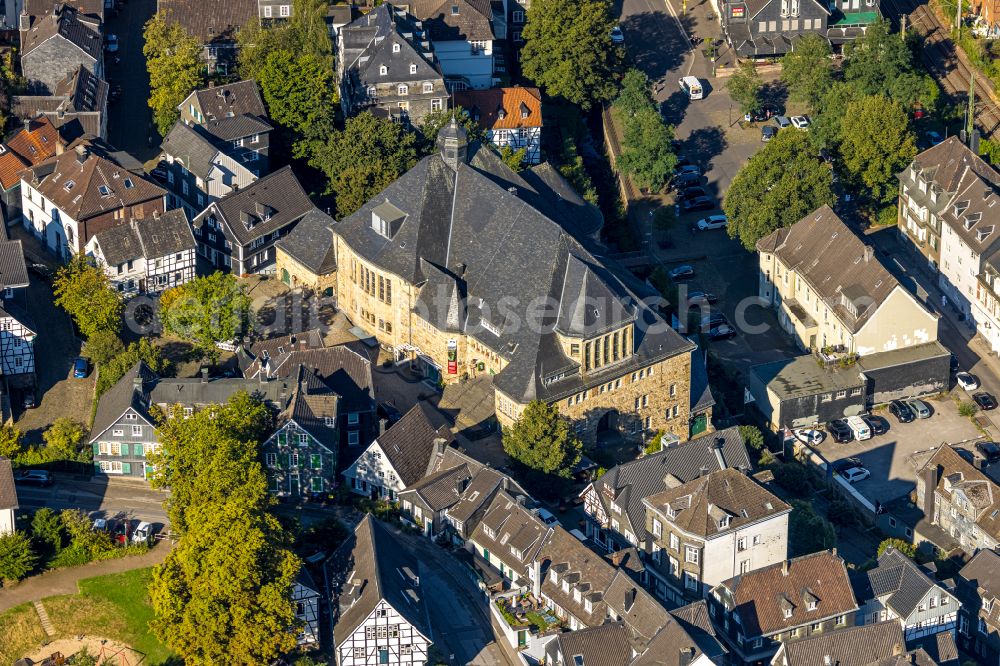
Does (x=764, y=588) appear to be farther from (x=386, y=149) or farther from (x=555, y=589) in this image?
(x=386, y=149)

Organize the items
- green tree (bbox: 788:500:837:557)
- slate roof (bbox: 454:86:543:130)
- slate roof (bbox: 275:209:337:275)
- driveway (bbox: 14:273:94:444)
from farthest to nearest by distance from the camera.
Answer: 1. slate roof (bbox: 454:86:543:130)
2. slate roof (bbox: 275:209:337:275)
3. driveway (bbox: 14:273:94:444)
4. green tree (bbox: 788:500:837:557)

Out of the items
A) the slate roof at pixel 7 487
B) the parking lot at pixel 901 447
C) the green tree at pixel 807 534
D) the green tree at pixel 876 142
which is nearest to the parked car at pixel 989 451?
the parking lot at pixel 901 447

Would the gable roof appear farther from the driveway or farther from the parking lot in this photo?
the driveway

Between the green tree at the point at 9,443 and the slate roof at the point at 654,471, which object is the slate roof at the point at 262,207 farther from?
the slate roof at the point at 654,471

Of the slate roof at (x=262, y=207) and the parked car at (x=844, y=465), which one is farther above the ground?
the slate roof at (x=262, y=207)

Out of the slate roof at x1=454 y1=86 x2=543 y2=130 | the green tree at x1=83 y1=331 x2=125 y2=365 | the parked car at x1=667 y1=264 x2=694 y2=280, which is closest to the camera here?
the green tree at x1=83 y1=331 x2=125 y2=365

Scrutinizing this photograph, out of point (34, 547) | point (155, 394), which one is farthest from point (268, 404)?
point (34, 547)

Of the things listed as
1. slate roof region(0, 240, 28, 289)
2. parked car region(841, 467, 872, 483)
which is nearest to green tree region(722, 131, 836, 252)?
parked car region(841, 467, 872, 483)
